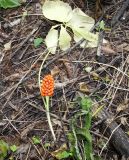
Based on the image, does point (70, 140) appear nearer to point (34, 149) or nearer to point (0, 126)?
point (34, 149)

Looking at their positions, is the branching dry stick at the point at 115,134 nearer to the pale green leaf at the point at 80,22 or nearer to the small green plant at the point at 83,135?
the small green plant at the point at 83,135

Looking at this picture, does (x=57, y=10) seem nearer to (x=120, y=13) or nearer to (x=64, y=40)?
(x=64, y=40)

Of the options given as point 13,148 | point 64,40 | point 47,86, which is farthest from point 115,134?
point 64,40

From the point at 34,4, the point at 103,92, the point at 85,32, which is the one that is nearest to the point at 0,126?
the point at 103,92

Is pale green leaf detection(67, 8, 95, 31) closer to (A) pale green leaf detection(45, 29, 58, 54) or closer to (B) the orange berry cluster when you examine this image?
(A) pale green leaf detection(45, 29, 58, 54)

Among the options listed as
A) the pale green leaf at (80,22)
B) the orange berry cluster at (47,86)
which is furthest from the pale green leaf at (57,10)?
the orange berry cluster at (47,86)
